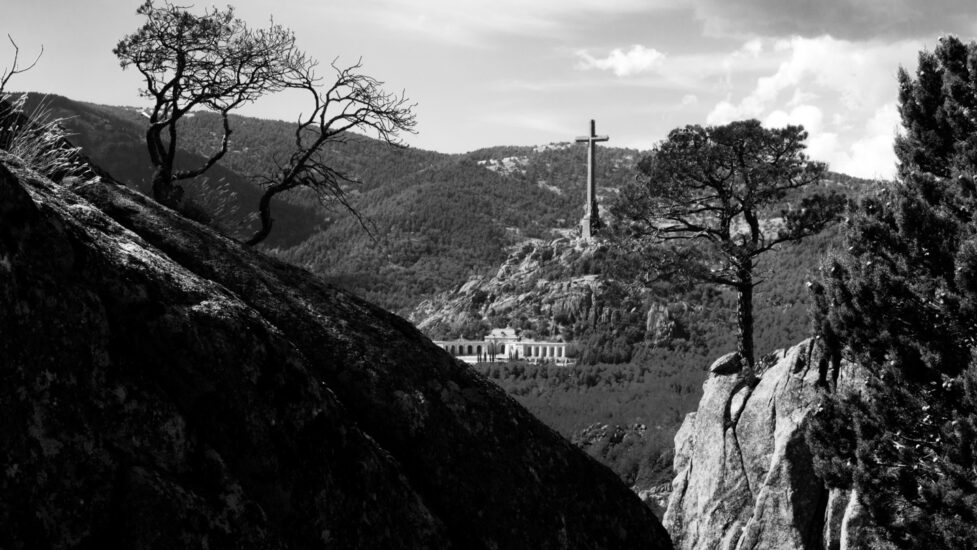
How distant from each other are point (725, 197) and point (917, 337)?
10.9m

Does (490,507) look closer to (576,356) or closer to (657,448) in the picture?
(657,448)

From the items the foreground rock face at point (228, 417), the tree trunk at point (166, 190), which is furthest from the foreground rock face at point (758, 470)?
the foreground rock face at point (228, 417)

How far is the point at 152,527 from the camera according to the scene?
265 centimetres

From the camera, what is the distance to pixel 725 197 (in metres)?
24.5

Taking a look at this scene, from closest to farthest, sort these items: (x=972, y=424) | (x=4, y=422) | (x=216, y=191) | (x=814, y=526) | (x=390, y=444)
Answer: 1. (x=4, y=422)
2. (x=390, y=444)
3. (x=216, y=191)
4. (x=972, y=424)
5. (x=814, y=526)

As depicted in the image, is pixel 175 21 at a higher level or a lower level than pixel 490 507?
higher

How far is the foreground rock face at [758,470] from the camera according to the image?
1653 cm

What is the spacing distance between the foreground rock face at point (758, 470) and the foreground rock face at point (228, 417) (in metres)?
13.3

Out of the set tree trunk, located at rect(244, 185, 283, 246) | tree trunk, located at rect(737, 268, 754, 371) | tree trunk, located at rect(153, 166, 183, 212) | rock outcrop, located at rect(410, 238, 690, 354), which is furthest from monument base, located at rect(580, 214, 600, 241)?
tree trunk, located at rect(153, 166, 183, 212)

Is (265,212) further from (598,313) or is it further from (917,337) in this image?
(598,313)

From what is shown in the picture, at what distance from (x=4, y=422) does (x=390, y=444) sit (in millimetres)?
1830

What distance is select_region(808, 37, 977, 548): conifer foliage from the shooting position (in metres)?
13.0

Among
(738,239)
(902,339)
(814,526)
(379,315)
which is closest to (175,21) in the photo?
(379,315)

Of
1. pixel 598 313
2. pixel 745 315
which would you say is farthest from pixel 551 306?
pixel 745 315
